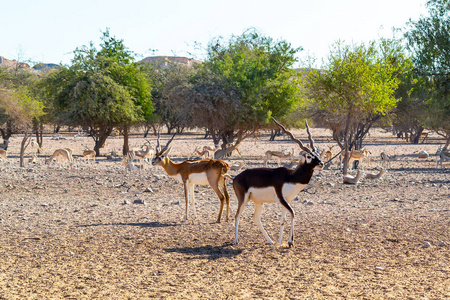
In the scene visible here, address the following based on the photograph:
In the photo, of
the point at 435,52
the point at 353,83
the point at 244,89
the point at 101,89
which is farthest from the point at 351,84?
the point at 101,89

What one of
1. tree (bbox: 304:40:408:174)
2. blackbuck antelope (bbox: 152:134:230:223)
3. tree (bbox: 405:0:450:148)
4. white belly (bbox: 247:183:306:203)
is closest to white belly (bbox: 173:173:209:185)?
blackbuck antelope (bbox: 152:134:230:223)

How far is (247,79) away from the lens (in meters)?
30.2

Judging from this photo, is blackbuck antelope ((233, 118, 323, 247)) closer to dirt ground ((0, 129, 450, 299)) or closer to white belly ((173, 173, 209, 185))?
dirt ground ((0, 129, 450, 299))

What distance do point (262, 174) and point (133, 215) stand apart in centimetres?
371

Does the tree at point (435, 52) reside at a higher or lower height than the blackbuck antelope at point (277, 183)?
higher

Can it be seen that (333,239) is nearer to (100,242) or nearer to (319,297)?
(319,297)

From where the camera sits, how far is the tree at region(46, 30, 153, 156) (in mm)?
31500

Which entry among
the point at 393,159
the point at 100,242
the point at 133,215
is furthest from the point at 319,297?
Answer: the point at 393,159

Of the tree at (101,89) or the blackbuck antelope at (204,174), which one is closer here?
the blackbuck antelope at (204,174)

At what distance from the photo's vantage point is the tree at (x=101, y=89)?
31.5 m

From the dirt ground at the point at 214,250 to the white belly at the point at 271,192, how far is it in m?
0.74

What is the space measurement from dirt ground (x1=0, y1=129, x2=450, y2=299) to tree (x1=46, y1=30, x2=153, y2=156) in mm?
18628

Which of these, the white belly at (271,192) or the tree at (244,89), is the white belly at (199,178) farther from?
the tree at (244,89)

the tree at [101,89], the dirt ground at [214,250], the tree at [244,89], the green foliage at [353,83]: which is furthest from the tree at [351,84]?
the tree at [101,89]
